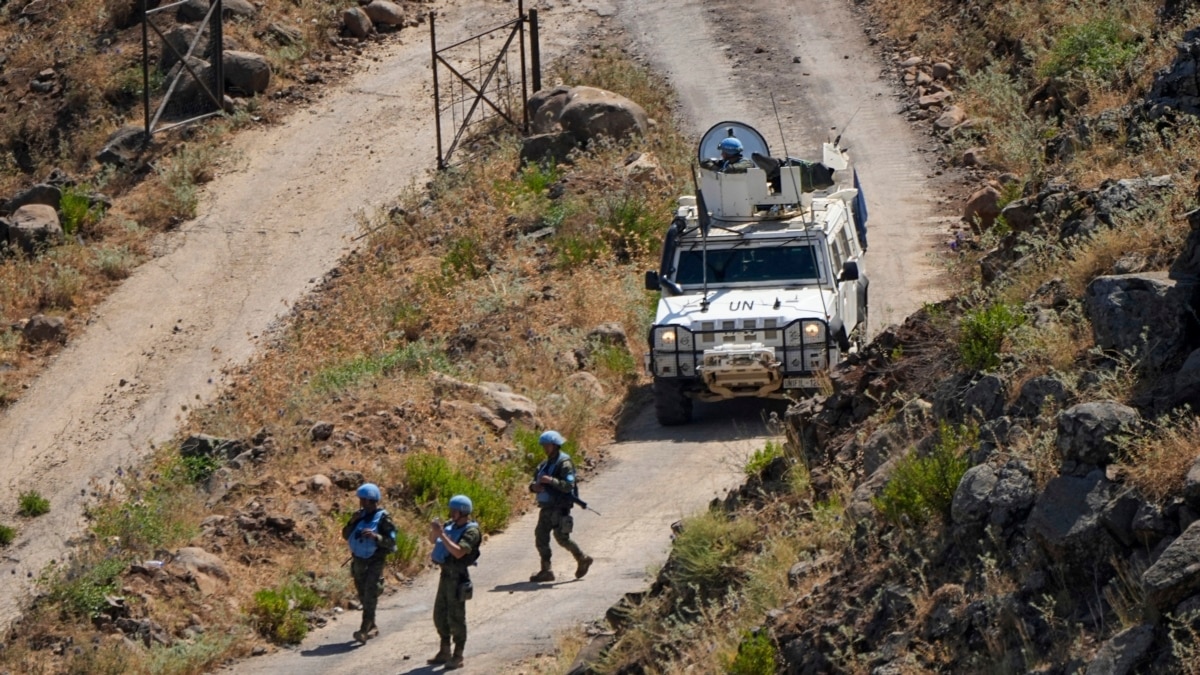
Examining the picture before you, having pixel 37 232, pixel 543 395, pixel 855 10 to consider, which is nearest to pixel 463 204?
pixel 37 232

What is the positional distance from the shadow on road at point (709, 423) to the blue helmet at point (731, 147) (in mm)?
2720

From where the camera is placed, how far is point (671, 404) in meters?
17.5

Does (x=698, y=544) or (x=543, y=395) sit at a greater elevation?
(x=698, y=544)

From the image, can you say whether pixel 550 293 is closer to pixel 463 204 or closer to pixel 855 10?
pixel 463 204

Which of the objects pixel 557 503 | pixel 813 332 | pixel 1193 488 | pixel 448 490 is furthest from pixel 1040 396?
pixel 448 490

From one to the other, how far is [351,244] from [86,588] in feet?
47.7

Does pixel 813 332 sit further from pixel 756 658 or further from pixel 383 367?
pixel 756 658

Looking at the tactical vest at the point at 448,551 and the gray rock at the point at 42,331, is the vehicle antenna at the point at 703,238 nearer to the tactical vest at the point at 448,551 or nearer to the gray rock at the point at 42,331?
the tactical vest at the point at 448,551

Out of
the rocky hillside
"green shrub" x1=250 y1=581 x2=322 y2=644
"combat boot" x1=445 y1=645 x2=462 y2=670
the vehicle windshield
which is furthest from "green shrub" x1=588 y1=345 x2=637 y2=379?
"combat boot" x1=445 y1=645 x2=462 y2=670

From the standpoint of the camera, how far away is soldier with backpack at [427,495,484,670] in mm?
12070

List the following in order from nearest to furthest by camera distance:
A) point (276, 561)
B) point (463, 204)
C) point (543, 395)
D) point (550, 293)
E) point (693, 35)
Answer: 1. point (276, 561)
2. point (543, 395)
3. point (550, 293)
4. point (463, 204)
5. point (693, 35)

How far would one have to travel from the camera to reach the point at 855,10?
1399 inches

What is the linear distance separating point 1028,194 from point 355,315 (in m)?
A: 11.2

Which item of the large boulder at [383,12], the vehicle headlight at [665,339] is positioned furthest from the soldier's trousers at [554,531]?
the large boulder at [383,12]
